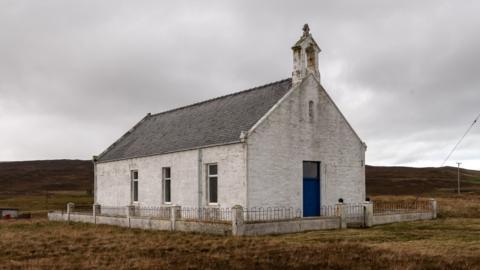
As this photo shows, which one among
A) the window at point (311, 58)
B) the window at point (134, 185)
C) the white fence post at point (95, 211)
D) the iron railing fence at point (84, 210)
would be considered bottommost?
the iron railing fence at point (84, 210)

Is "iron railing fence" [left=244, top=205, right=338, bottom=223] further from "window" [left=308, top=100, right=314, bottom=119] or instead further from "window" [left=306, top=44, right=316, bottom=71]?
"window" [left=306, top=44, right=316, bottom=71]

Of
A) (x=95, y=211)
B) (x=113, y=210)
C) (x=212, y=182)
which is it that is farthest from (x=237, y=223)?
(x=113, y=210)

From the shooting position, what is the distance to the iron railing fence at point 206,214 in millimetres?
22506

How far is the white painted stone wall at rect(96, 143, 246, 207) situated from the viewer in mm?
22219

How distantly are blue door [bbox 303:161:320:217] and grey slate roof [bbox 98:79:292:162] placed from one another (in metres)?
3.68

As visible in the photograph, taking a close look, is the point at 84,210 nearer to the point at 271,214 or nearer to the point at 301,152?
the point at 271,214

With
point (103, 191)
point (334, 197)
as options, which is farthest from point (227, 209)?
point (103, 191)

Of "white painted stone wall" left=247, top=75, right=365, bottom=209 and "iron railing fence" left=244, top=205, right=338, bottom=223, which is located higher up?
"white painted stone wall" left=247, top=75, right=365, bottom=209

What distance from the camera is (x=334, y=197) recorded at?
2522cm

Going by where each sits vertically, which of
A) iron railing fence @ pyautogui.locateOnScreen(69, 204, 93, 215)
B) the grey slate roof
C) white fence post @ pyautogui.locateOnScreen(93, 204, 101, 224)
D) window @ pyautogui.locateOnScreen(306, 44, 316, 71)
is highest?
window @ pyautogui.locateOnScreen(306, 44, 316, 71)

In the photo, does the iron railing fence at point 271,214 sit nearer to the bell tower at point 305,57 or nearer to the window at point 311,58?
the bell tower at point 305,57

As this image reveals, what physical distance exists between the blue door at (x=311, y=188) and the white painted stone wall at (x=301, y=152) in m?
0.29

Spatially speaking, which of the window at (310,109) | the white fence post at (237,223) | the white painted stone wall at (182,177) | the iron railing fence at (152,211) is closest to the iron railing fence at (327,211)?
the window at (310,109)

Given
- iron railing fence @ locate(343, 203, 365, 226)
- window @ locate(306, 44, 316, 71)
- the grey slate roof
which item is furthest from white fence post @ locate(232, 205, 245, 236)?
window @ locate(306, 44, 316, 71)
